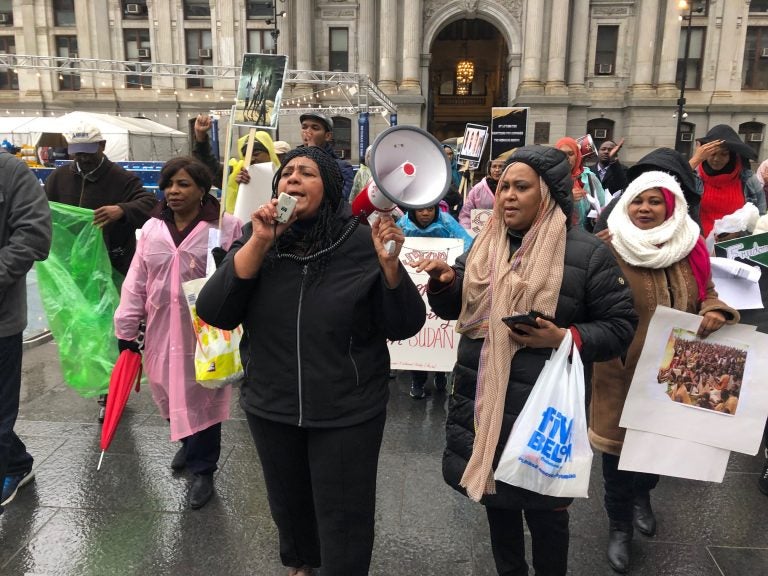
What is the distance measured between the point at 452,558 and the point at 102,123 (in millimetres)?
22661

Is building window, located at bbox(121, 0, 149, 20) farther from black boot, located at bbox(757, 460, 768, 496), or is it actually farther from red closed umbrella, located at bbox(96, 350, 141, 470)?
black boot, located at bbox(757, 460, 768, 496)

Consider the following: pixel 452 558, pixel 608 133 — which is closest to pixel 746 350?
pixel 452 558

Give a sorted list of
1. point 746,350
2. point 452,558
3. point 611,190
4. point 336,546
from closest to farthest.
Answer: point 336,546 → point 746,350 → point 452,558 → point 611,190

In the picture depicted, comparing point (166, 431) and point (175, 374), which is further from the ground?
point (175, 374)

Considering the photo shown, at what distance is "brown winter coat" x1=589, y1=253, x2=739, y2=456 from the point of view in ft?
9.07

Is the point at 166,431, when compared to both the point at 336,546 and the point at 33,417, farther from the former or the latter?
the point at 336,546

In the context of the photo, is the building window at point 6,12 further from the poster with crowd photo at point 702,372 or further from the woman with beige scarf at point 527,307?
the poster with crowd photo at point 702,372

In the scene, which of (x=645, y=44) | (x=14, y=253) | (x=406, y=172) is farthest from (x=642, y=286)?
→ (x=645, y=44)

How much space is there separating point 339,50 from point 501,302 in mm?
30720

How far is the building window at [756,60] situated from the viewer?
29.1m

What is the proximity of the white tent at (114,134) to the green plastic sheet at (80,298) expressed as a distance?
713 inches

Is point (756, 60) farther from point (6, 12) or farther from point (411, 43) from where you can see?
point (6, 12)

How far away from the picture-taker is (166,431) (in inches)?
170

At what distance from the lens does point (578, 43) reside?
29000 millimetres
